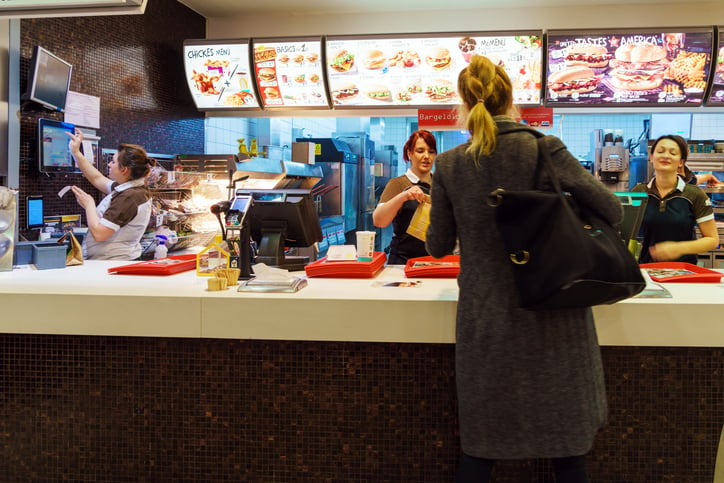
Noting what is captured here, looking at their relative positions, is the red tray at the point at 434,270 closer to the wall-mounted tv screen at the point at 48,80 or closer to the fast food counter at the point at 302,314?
the fast food counter at the point at 302,314

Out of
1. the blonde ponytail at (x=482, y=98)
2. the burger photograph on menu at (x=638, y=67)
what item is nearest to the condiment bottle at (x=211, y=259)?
the blonde ponytail at (x=482, y=98)

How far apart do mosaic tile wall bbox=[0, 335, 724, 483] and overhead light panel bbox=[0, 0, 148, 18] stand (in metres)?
1.13

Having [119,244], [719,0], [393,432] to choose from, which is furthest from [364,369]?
[719,0]

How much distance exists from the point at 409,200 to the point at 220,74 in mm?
2784

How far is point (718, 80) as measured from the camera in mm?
4590

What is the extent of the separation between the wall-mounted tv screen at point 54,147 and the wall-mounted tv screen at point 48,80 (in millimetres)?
117

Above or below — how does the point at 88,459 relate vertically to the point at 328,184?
below

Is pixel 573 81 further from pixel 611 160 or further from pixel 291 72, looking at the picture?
pixel 291 72

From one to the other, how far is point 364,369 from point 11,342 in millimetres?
1231

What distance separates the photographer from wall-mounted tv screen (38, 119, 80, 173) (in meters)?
3.71

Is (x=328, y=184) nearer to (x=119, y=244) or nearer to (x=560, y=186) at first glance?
(x=119, y=244)

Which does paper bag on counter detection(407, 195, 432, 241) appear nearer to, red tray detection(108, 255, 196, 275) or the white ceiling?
red tray detection(108, 255, 196, 275)

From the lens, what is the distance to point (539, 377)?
1522mm

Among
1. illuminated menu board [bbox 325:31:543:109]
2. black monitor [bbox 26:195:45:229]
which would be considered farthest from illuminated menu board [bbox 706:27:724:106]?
black monitor [bbox 26:195:45:229]
